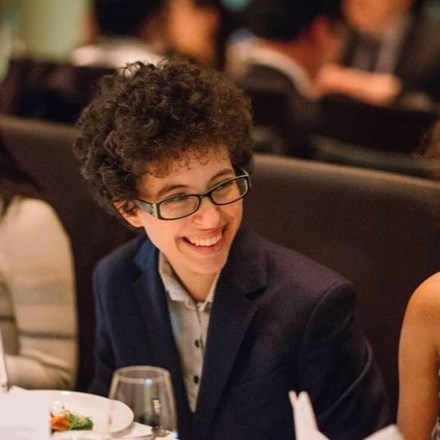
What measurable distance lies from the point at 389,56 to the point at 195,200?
152 inches

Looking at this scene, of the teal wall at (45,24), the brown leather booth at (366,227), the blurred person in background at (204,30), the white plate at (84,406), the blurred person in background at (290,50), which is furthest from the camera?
the teal wall at (45,24)

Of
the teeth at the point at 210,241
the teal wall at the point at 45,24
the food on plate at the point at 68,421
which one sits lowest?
the teal wall at the point at 45,24

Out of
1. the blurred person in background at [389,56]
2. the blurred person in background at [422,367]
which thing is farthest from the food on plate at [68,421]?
the blurred person in background at [389,56]

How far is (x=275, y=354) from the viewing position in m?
1.98

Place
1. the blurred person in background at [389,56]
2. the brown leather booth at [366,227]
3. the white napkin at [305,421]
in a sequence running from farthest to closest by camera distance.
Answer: the blurred person in background at [389,56], the brown leather booth at [366,227], the white napkin at [305,421]

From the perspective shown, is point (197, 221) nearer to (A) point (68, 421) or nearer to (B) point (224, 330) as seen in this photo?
(B) point (224, 330)

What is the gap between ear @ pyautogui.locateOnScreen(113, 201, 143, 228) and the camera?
79.1 inches

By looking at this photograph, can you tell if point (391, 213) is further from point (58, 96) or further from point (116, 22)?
point (116, 22)

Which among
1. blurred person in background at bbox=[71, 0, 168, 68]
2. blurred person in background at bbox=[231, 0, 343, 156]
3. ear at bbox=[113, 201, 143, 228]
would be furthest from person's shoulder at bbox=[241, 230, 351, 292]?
blurred person in background at bbox=[71, 0, 168, 68]

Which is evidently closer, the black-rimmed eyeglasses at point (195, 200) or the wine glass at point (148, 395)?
the wine glass at point (148, 395)

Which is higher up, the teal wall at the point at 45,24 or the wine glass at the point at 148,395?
the wine glass at the point at 148,395

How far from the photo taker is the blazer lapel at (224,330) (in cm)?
199

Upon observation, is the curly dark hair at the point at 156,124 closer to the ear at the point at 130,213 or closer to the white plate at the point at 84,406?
the ear at the point at 130,213

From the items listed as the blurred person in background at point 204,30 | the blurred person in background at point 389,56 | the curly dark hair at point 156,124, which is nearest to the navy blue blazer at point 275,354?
the curly dark hair at point 156,124
